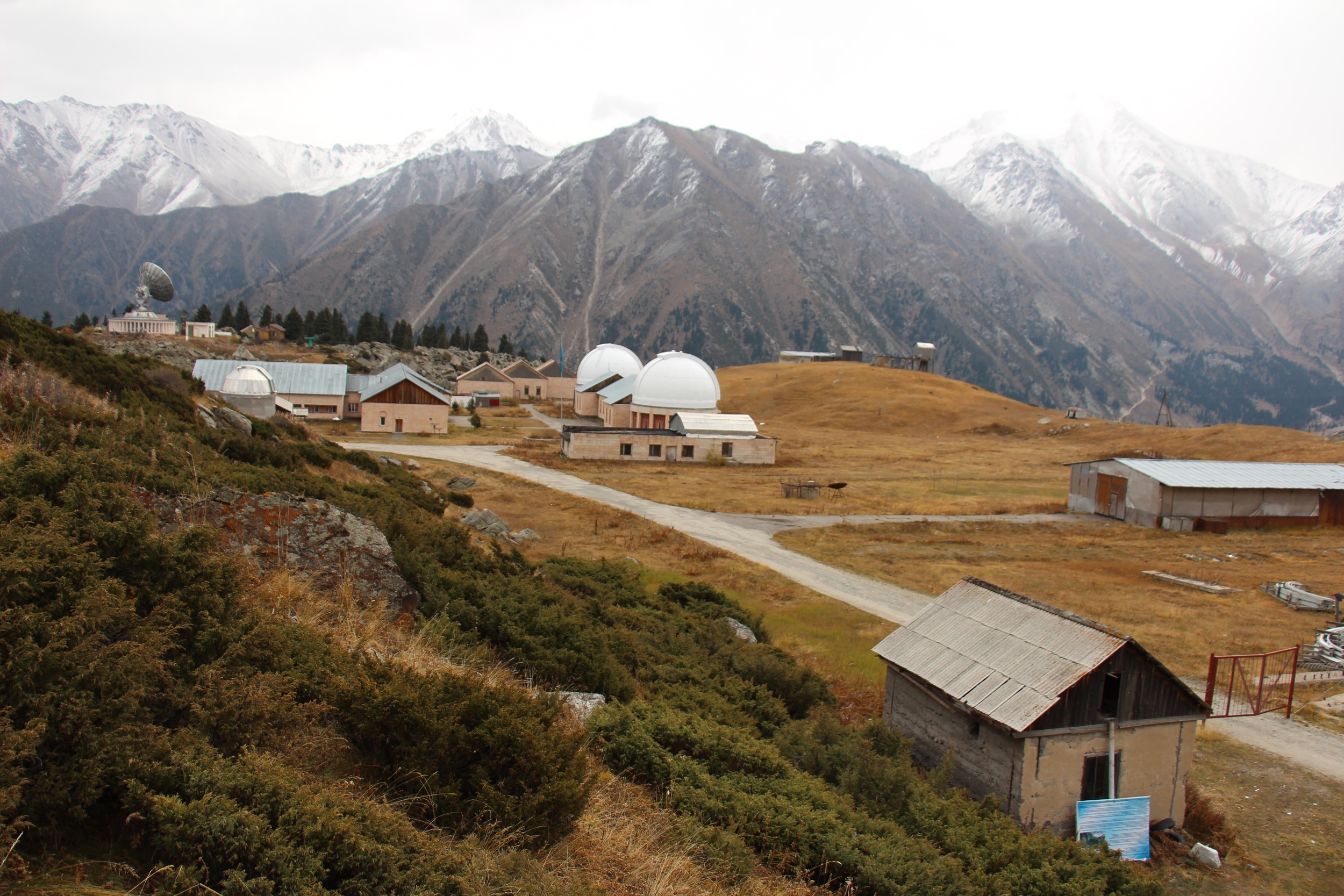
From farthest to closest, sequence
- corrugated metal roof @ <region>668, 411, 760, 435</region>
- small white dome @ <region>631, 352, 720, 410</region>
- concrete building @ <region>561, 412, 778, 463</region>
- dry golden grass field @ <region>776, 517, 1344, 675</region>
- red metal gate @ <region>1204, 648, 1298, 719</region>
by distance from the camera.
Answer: small white dome @ <region>631, 352, 720, 410</region> < corrugated metal roof @ <region>668, 411, 760, 435</region> < concrete building @ <region>561, 412, 778, 463</region> < dry golden grass field @ <region>776, 517, 1344, 675</region> < red metal gate @ <region>1204, 648, 1298, 719</region>

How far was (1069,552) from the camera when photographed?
36062 mm

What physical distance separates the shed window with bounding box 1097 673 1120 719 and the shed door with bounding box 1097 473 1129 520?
3702 centimetres

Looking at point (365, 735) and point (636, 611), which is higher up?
point (365, 735)

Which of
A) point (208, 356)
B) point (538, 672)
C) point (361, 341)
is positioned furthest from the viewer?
point (361, 341)

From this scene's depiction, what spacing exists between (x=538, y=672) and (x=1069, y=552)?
107 ft

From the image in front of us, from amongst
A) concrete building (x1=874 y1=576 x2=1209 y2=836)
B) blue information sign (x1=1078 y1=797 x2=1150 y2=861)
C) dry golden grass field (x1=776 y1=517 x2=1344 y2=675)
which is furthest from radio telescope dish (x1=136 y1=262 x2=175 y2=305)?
blue information sign (x1=1078 y1=797 x2=1150 y2=861)

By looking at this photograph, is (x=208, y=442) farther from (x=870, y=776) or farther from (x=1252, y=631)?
(x=1252, y=631)

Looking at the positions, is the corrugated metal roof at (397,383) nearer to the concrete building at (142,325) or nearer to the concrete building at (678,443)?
the concrete building at (678,443)

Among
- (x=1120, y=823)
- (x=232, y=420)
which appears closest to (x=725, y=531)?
(x=232, y=420)

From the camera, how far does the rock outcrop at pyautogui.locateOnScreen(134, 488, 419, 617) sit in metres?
9.94

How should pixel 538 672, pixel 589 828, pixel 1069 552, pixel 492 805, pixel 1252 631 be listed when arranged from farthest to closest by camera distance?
pixel 1069 552
pixel 1252 631
pixel 538 672
pixel 589 828
pixel 492 805

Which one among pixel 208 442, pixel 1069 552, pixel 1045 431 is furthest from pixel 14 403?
pixel 1045 431

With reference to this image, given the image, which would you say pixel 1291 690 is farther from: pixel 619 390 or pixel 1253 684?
pixel 619 390

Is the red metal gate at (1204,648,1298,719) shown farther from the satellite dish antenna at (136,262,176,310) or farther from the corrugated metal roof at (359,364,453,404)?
the satellite dish antenna at (136,262,176,310)
